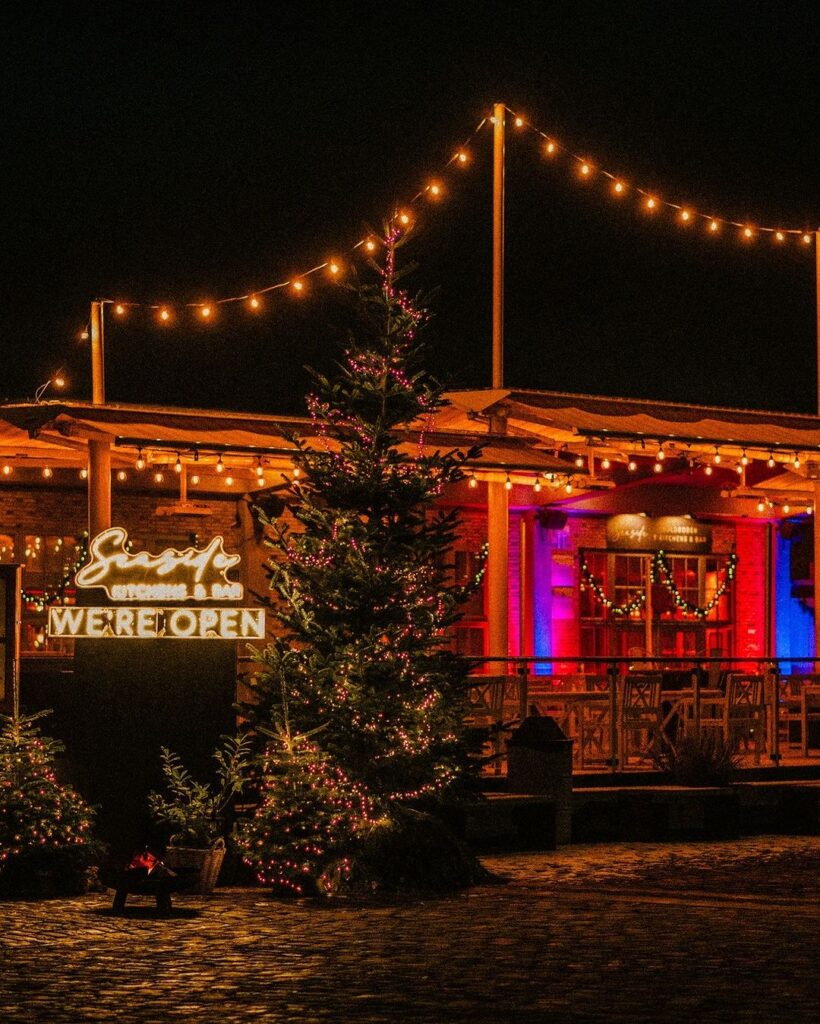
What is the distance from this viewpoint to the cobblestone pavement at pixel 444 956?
8625mm

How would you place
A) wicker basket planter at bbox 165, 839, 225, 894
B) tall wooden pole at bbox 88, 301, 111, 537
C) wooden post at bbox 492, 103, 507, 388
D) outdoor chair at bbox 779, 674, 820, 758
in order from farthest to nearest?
wooden post at bbox 492, 103, 507, 388, outdoor chair at bbox 779, 674, 820, 758, tall wooden pole at bbox 88, 301, 111, 537, wicker basket planter at bbox 165, 839, 225, 894

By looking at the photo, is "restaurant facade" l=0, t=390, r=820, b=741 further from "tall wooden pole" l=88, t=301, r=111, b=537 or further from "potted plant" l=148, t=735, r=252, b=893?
"potted plant" l=148, t=735, r=252, b=893

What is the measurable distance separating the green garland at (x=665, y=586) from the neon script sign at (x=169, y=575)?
1121 centimetres

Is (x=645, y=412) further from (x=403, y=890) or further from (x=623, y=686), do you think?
(x=403, y=890)

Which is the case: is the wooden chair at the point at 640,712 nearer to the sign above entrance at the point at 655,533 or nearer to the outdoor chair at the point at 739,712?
the outdoor chair at the point at 739,712

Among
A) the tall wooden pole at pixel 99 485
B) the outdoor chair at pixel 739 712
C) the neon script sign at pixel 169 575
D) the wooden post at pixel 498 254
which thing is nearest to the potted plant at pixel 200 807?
the neon script sign at pixel 169 575

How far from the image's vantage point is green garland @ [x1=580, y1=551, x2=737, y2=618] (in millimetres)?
24672

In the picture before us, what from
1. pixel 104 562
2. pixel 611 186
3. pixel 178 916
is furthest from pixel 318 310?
pixel 178 916

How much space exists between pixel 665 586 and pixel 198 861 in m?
13.4

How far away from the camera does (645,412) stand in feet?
69.7

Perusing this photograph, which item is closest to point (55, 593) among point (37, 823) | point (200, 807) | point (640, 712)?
point (640, 712)

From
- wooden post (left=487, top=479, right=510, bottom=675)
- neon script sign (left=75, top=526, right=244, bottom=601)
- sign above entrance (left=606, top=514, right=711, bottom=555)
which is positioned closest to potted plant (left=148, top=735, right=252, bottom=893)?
neon script sign (left=75, top=526, right=244, bottom=601)

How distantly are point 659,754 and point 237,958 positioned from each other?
888cm

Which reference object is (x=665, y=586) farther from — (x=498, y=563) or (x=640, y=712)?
(x=640, y=712)
